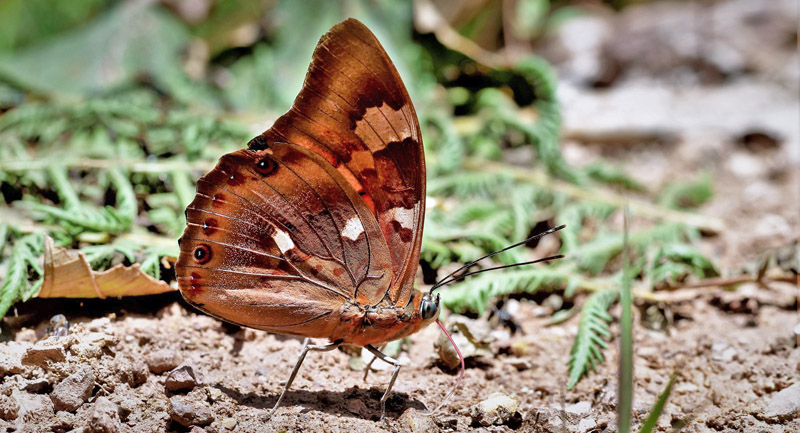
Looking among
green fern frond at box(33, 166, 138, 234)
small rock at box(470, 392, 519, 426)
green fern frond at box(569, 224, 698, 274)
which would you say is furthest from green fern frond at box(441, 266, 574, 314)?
green fern frond at box(33, 166, 138, 234)

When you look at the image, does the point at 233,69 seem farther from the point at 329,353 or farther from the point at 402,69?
the point at 329,353

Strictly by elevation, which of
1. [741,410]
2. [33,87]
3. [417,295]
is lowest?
[417,295]

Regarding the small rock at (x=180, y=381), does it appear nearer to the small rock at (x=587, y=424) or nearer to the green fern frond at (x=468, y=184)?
the small rock at (x=587, y=424)

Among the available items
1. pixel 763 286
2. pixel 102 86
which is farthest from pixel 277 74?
pixel 763 286

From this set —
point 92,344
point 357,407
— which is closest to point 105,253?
point 92,344

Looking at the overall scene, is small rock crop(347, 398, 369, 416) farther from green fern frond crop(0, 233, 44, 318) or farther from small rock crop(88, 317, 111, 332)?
green fern frond crop(0, 233, 44, 318)
